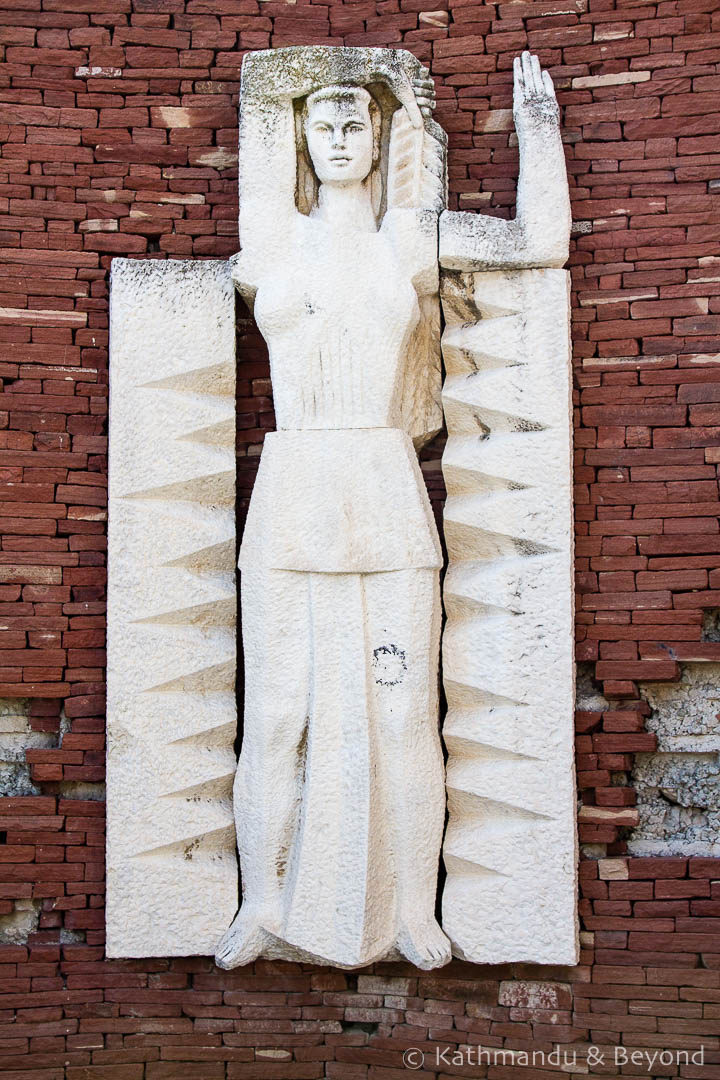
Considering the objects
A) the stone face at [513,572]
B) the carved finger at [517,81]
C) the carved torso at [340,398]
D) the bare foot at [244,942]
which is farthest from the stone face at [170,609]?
the carved finger at [517,81]

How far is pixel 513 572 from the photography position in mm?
4406

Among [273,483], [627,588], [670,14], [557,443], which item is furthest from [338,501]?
[670,14]

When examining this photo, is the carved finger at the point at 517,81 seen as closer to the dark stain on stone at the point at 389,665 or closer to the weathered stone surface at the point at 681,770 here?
the dark stain on stone at the point at 389,665

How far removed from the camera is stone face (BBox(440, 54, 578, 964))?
14.2 ft

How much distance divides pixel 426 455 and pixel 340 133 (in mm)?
1234

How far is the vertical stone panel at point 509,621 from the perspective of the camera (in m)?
4.31

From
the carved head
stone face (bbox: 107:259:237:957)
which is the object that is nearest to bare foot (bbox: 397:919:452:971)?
stone face (bbox: 107:259:237:957)

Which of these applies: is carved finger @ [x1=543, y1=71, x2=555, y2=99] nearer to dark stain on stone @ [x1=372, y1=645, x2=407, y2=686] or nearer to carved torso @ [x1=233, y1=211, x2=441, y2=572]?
carved torso @ [x1=233, y1=211, x2=441, y2=572]

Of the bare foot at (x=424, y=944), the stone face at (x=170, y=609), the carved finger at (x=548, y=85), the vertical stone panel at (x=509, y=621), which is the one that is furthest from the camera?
the carved finger at (x=548, y=85)

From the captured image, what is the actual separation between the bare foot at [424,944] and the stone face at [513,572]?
9 centimetres

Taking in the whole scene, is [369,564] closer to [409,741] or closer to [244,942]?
[409,741]

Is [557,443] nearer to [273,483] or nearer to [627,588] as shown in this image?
[627,588]

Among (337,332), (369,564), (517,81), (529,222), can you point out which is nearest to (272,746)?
(369,564)

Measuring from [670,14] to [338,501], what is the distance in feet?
7.60
